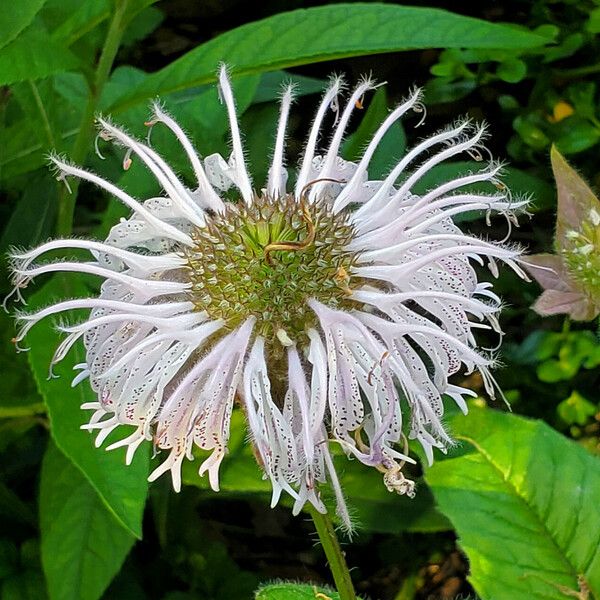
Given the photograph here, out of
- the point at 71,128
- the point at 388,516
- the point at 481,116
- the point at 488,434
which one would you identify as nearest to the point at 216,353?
the point at 488,434

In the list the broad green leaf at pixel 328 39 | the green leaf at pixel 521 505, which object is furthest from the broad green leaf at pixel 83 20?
the green leaf at pixel 521 505

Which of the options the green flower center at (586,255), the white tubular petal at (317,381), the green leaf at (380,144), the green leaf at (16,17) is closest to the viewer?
the white tubular petal at (317,381)

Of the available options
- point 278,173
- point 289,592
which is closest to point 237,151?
point 278,173

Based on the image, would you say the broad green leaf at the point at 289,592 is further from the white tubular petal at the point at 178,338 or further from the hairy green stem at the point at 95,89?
the hairy green stem at the point at 95,89

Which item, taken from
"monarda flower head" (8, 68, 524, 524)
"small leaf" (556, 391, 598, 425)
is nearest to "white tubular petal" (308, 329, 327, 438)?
"monarda flower head" (8, 68, 524, 524)

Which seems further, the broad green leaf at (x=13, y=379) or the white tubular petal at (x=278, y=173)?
the broad green leaf at (x=13, y=379)

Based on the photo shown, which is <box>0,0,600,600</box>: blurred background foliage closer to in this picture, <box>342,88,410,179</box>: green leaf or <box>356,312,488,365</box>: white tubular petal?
<box>342,88,410,179</box>: green leaf

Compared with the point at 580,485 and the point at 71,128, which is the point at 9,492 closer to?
the point at 71,128
